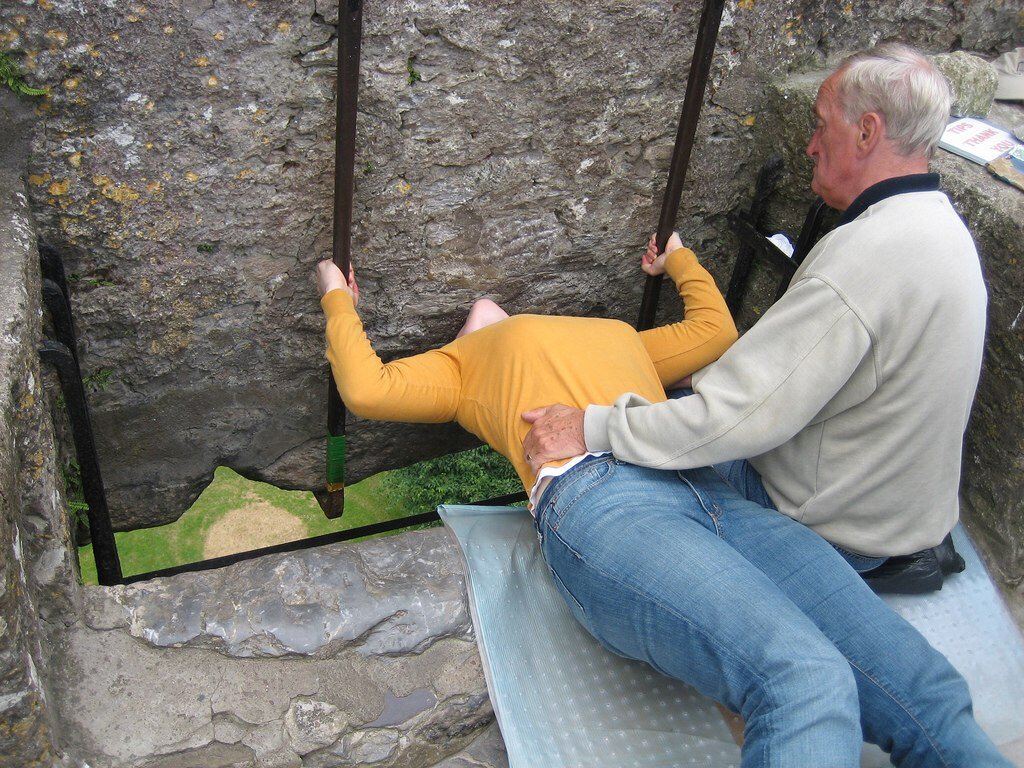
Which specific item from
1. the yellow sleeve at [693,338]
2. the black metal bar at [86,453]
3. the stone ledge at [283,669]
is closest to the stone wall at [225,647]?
the stone ledge at [283,669]

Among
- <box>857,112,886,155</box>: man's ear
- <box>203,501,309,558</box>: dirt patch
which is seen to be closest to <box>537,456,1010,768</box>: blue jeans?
<box>857,112,886,155</box>: man's ear

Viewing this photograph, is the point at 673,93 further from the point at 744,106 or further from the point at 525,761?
the point at 525,761

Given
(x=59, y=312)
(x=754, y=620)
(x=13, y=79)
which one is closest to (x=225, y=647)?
(x=59, y=312)

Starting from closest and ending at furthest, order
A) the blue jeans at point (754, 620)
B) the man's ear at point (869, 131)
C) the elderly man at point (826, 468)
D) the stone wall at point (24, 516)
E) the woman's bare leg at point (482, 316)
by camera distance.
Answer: the stone wall at point (24, 516), the blue jeans at point (754, 620), the elderly man at point (826, 468), the man's ear at point (869, 131), the woman's bare leg at point (482, 316)

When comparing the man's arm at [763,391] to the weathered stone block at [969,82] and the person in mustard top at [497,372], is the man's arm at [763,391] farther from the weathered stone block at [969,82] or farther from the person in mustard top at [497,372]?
the weathered stone block at [969,82]

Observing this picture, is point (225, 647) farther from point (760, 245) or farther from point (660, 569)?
point (760, 245)

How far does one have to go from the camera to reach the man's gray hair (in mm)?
1916

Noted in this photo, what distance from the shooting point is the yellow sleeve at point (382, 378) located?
2236mm

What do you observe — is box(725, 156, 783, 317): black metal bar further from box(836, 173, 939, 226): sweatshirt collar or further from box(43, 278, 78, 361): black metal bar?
box(43, 278, 78, 361): black metal bar

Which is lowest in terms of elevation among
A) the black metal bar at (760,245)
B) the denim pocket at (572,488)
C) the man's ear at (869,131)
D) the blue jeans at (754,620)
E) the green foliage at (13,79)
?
the blue jeans at (754,620)

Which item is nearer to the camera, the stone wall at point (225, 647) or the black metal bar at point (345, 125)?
the stone wall at point (225, 647)

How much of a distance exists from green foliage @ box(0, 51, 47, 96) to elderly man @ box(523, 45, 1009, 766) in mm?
1297

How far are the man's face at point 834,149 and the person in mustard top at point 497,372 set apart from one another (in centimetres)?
60

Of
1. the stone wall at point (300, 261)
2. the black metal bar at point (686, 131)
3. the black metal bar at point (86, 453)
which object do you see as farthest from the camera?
the black metal bar at point (686, 131)
